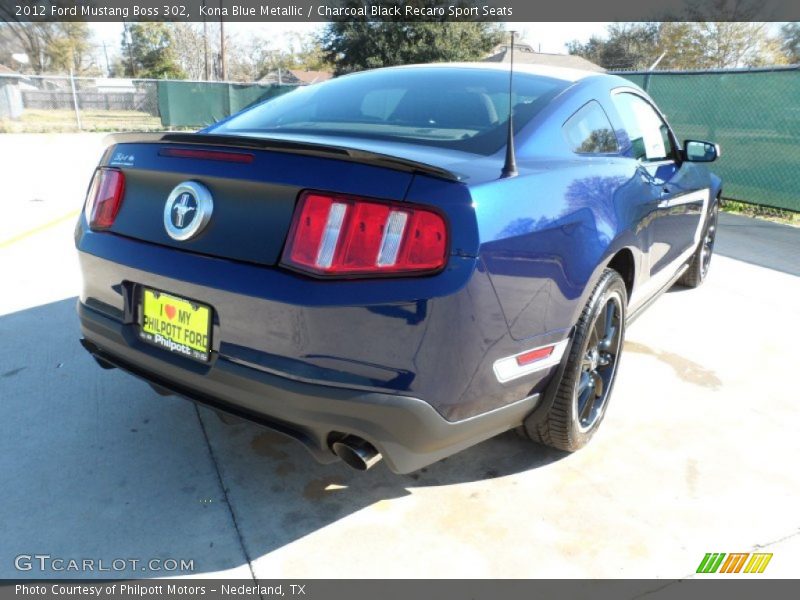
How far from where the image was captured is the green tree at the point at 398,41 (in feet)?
99.9

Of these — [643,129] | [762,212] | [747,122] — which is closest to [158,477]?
[643,129]

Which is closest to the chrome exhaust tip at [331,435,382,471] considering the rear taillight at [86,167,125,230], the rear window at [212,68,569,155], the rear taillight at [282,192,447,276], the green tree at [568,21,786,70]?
the rear taillight at [282,192,447,276]

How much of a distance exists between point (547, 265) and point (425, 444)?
70 cm

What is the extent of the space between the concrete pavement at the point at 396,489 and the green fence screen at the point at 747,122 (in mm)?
5853

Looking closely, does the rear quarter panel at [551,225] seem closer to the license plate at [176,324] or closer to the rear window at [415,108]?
the rear window at [415,108]

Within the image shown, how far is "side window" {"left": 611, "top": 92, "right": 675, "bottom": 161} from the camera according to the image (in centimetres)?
316

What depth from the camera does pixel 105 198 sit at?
2398mm

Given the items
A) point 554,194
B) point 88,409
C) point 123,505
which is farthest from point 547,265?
point 88,409

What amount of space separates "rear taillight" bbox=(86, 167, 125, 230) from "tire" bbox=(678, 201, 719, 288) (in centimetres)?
401

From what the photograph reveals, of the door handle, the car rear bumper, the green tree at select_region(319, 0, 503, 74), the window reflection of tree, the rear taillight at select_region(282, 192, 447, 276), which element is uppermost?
the green tree at select_region(319, 0, 503, 74)

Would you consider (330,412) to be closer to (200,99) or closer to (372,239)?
(372,239)

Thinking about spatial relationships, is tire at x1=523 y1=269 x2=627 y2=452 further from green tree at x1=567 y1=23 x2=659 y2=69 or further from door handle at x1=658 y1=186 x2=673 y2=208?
green tree at x1=567 y1=23 x2=659 y2=69

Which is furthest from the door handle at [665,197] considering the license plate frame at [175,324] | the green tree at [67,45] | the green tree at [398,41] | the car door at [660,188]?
the green tree at [67,45]

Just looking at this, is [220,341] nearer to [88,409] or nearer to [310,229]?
[310,229]
